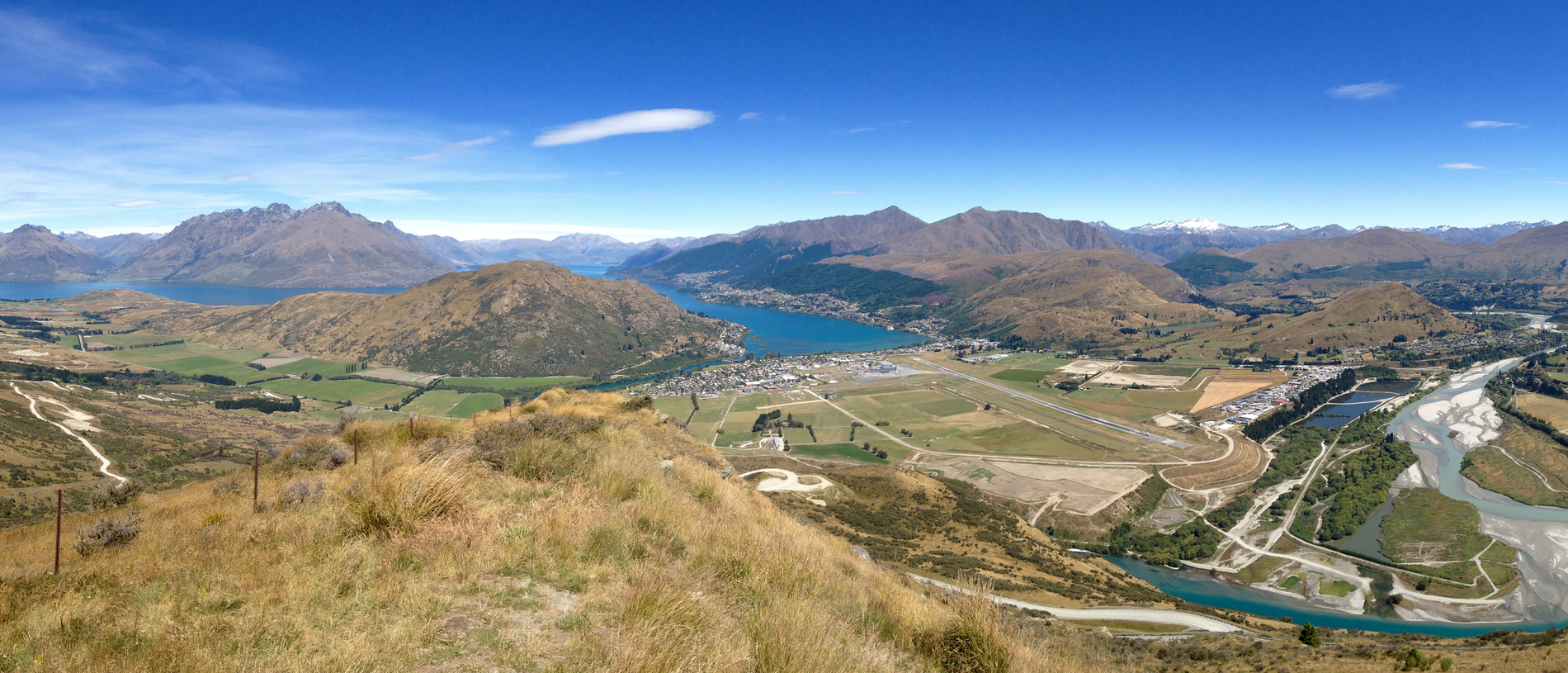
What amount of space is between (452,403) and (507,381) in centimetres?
2897

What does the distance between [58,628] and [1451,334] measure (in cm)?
21698

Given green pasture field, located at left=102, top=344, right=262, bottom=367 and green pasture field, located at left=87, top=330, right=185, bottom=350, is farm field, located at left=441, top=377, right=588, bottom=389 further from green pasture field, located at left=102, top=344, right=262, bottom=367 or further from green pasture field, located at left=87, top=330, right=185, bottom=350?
green pasture field, located at left=87, top=330, right=185, bottom=350

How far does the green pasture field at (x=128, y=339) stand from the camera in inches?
6235

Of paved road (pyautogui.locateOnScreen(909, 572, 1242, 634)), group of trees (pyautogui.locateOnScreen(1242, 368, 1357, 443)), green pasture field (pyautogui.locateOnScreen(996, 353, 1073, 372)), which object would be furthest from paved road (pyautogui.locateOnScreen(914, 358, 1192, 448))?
paved road (pyautogui.locateOnScreen(909, 572, 1242, 634))

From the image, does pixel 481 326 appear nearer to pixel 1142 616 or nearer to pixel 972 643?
pixel 1142 616

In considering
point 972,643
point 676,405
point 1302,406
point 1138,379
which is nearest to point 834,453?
point 676,405

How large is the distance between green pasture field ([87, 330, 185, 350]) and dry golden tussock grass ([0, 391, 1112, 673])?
22346 centimetres

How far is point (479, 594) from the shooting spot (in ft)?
17.8

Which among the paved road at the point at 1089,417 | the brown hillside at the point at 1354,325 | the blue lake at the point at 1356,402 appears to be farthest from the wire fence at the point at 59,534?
the brown hillside at the point at 1354,325

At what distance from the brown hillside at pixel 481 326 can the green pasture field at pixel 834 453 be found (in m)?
87.6

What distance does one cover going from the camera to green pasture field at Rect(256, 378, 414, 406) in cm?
10794

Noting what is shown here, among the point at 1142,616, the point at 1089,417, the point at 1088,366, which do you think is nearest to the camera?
the point at 1142,616

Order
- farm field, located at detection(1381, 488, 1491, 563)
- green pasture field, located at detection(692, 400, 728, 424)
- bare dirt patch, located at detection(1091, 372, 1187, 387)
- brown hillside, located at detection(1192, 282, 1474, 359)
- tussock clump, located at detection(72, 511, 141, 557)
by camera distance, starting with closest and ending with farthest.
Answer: tussock clump, located at detection(72, 511, 141, 557), farm field, located at detection(1381, 488, 1491, 563), green pasture field, located at detection(692, 400, 728, 424), bare dirt patch, located at detection(1091, 372, 1187, 387), brown hillside, located at detection(1192, 282, 1474, 359)

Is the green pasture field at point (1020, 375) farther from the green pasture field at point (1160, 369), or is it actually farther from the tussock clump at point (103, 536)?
the tussock clump at point (103, 536)
